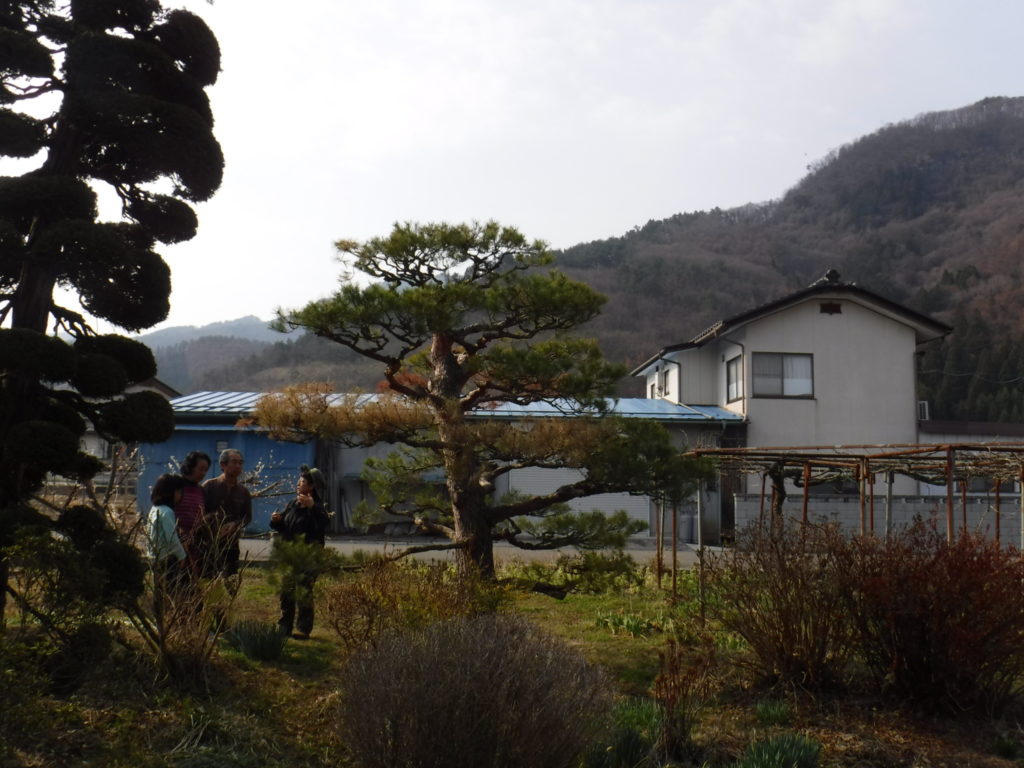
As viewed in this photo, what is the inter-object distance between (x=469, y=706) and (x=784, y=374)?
878 inches

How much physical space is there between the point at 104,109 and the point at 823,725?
21.7 ft

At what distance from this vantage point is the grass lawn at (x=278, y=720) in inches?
193

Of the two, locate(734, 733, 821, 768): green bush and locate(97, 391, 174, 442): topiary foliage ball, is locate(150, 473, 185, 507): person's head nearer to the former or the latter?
locate(97, 391, 174, 442): topiary foliage ball

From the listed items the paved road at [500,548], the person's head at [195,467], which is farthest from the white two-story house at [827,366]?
the person's head at [195,467]

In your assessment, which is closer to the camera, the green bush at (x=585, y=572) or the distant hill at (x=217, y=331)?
the green bush at (x=585, y=572)

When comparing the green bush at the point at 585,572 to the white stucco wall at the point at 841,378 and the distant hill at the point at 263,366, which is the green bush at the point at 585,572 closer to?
the white stucco wall at the point at 841,378

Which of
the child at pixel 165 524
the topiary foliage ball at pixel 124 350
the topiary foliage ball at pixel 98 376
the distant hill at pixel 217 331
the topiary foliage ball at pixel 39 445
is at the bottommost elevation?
the child at pixel 165 524

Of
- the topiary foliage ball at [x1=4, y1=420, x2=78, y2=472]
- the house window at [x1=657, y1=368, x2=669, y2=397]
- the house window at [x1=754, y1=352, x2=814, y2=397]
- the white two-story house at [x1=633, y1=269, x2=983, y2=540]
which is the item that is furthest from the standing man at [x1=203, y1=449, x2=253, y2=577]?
the house window at [x1=657, y1=368, x2=669, y2=397]

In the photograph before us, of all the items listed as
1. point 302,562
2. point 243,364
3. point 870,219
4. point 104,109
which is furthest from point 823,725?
point 870,219

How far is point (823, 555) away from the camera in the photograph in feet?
22.2

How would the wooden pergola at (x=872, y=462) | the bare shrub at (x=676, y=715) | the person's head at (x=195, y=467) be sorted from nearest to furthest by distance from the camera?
the bare shrub at (x=676, y=715), the person's head at (x=195, y=467), the wooden pergola at (x=872, y=462)

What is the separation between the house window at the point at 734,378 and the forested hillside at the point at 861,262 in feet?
52.1

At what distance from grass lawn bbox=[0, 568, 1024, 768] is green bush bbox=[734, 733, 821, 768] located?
0.99 feet

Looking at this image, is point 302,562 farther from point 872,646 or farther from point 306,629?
point 872,646
